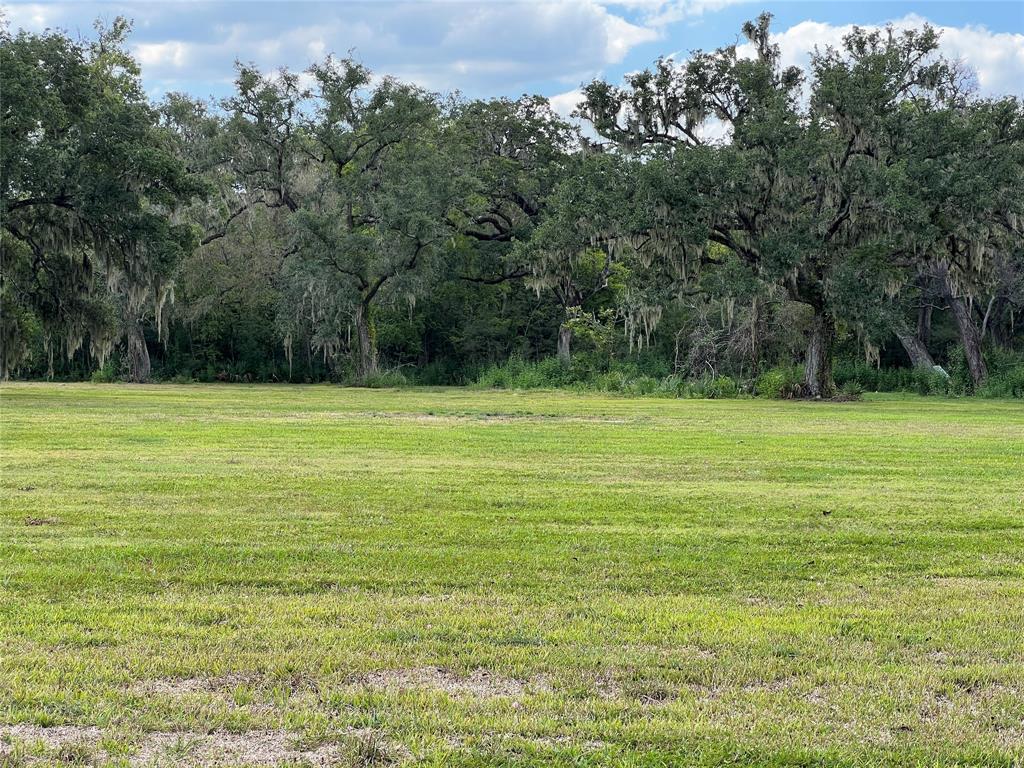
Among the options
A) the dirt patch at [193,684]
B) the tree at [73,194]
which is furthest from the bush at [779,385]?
the dirt patch at [193,684]

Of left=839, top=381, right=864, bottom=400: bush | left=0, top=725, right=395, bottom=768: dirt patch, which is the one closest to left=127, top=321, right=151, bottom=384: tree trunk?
left=839, top=381, right=864, bottom=400: bush

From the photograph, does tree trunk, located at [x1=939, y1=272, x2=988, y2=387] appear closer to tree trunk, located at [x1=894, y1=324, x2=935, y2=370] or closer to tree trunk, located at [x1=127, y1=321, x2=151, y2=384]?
tree trunk, located at [x1=894, y1=324, x2=935, y2=370]

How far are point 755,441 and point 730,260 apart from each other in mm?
16563

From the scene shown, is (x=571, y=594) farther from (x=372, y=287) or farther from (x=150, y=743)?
(x=372, y=287)

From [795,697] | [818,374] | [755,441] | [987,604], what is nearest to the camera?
[795,697]

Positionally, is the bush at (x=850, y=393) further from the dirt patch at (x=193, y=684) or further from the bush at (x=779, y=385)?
the dirt patch at (x=193, y=684)

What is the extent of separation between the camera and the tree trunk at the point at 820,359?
29.8m

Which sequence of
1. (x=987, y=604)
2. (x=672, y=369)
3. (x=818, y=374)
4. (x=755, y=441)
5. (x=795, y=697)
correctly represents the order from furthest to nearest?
1. (x=672, y=369)
2. (x=818, y=374)
3. (x=755, y=441)
4. (x=987, y=604)
5. (x=795, y=697)

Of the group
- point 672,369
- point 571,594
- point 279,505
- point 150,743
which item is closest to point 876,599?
point 571,594

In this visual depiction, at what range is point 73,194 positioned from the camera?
24156 millimetres

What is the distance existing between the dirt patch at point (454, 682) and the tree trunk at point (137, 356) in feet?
137

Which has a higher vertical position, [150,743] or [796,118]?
[796,118]

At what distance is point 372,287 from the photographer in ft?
132

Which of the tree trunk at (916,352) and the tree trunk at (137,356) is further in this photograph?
the tree trunk at (137,356)
